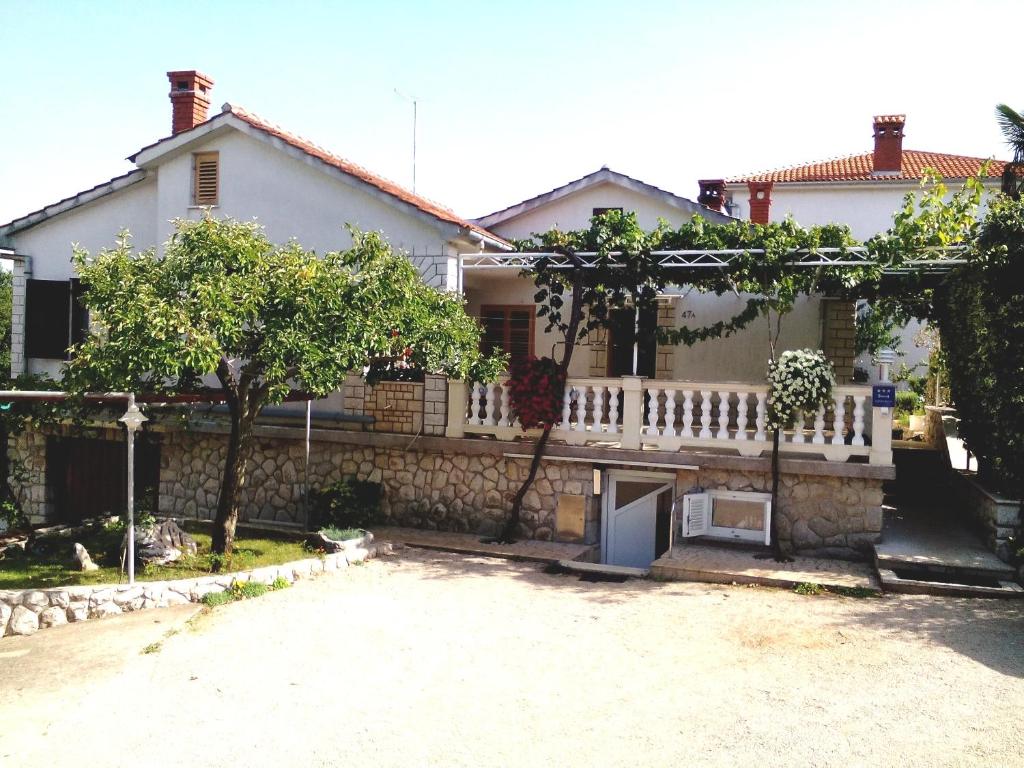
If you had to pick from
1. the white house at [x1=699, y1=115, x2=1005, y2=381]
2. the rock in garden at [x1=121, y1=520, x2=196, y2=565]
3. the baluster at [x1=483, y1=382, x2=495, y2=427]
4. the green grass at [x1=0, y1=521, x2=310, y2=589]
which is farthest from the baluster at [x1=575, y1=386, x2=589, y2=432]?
the white house at [x1=699, y1=115, x2=1005, y2=381]

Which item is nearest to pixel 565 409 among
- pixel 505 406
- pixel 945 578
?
pixel 505 406

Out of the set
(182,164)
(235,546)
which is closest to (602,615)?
(235,546)

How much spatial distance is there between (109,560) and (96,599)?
6.05 ft

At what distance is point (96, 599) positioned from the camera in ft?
26.6

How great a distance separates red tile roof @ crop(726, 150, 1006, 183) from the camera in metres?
25.9

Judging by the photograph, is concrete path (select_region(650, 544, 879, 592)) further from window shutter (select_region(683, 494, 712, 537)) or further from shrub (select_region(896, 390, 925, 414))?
shrub (select_region(896, 390, 925, 414))

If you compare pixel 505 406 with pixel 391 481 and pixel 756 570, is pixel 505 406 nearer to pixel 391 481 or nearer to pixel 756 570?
pixel 391 481

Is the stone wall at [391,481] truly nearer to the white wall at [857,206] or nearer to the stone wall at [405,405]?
the stone wall at [405,405]

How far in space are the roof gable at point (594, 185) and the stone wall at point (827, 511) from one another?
5460mm

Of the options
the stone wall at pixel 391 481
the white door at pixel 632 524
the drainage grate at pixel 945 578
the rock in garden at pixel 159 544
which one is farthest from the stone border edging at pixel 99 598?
the drainage grate at pixel 945 578

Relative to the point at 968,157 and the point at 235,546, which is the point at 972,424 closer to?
the point at 235,546

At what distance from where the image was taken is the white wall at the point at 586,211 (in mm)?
14961

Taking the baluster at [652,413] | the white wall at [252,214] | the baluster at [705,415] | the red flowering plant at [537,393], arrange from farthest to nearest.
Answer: the white wall at [252,214] → the red flowering plant at [537,393] → the baluster at [652,413] → the baluster at [705,415]

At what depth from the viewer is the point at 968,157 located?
2795 centimetres
